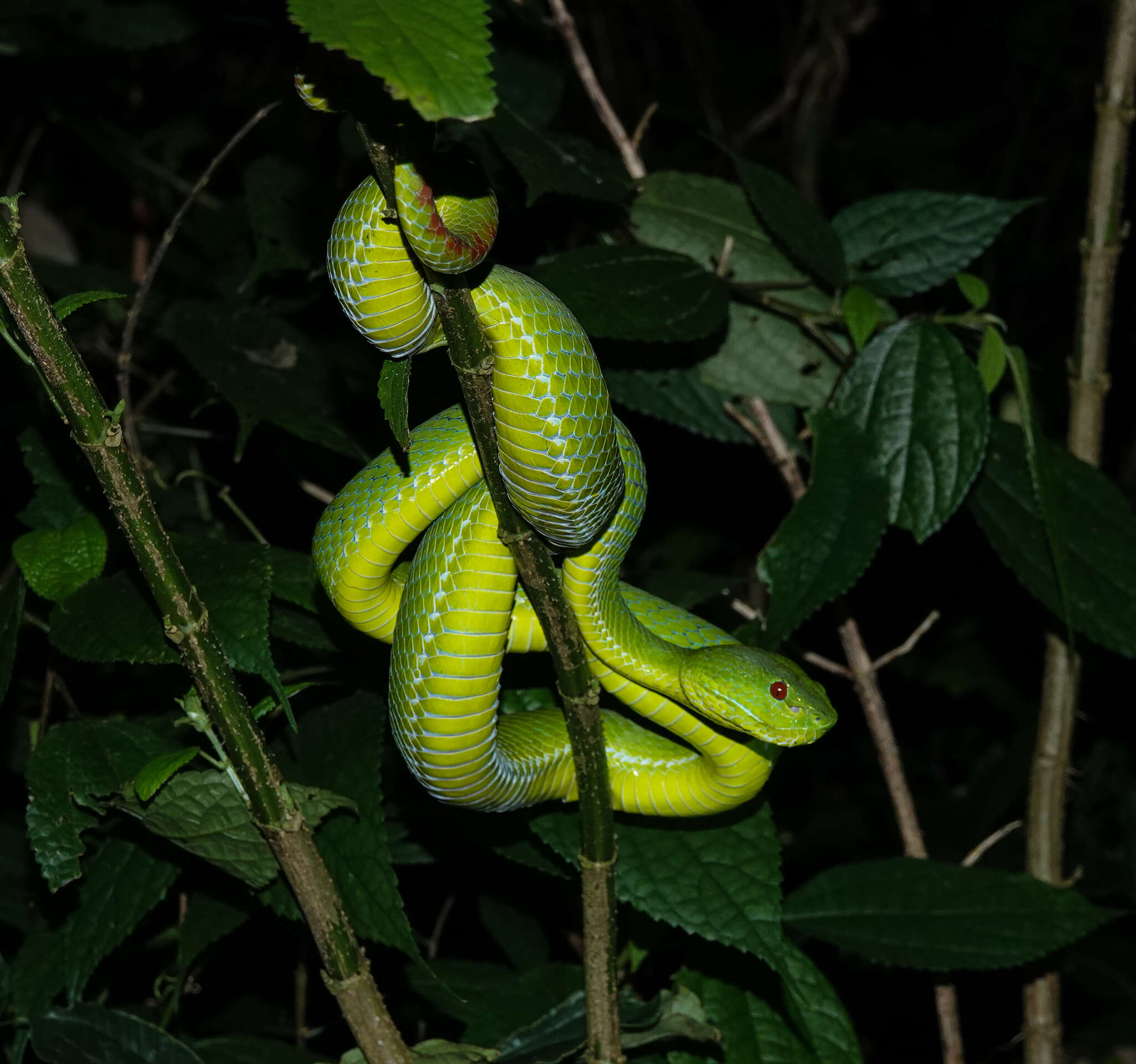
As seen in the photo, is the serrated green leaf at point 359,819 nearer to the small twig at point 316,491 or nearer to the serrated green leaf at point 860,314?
the small twig at point 316,491

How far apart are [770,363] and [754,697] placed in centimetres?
92

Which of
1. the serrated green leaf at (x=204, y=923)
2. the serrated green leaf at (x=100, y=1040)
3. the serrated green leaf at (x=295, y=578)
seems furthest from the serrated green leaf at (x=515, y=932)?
the serrated green leaf at (x=295, y=578)

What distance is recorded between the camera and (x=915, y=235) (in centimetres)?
220

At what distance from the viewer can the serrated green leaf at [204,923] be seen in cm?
170

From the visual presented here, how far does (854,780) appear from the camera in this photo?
179 inches

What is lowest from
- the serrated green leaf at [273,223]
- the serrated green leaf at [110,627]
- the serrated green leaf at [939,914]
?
the serrated green leaf at [939,914]

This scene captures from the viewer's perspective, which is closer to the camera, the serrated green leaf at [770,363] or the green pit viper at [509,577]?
the green pit viper at [509,577]

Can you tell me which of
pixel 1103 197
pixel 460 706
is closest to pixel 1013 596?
pixel 1103 197

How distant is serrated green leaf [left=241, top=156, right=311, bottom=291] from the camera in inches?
86.6

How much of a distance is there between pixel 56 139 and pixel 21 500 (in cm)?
160

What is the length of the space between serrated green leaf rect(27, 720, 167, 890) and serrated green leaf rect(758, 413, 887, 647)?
0.95 meters

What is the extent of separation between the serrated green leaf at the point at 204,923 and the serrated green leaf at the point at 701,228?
57.7 inches

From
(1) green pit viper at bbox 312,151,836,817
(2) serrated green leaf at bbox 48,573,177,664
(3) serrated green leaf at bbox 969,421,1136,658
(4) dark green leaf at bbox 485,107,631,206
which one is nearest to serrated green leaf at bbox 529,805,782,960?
(1) green pit viper at bbox 312,151,836,817

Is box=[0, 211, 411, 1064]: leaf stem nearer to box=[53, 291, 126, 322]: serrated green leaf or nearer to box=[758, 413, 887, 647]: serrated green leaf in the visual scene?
box=[53, 291, 126, 322]: serrated green leaf
